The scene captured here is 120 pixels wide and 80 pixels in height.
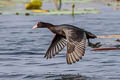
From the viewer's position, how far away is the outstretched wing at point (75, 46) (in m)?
10.2

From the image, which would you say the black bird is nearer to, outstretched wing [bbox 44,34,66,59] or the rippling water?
outstretched wing [bbox 44,34,66,59]

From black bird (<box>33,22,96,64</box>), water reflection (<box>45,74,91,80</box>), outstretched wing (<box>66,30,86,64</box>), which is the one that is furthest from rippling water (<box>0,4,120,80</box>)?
outstretched wing (<box>66,30,86,64</box>)

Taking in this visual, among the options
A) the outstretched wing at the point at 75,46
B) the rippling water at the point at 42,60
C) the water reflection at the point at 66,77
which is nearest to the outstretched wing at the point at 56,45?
the rippling water at the point at 42,60

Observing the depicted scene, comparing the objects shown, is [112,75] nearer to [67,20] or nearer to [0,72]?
[0,72]

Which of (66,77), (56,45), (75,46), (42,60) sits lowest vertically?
(42,60)

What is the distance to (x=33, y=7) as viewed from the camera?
3525 cm

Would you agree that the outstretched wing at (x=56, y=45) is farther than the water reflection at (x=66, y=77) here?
Yes

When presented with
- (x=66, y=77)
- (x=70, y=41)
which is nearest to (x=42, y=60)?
(x=66, y=77)

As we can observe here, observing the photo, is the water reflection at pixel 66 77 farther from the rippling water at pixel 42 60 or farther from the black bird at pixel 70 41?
the black bird at pixel 70 41

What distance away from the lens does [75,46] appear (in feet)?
34.2

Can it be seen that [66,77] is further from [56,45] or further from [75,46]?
[56,45]

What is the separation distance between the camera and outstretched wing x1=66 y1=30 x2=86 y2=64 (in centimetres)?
1020

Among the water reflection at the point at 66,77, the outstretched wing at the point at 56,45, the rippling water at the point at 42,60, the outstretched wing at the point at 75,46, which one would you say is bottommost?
the rippling water at the point at 42,60

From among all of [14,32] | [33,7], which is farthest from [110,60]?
[33,7]
